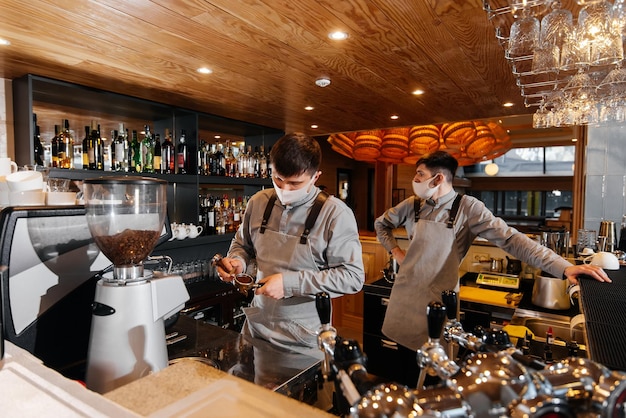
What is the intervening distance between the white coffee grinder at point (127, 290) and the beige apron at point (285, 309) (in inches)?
25.3

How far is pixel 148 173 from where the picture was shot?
2992mm

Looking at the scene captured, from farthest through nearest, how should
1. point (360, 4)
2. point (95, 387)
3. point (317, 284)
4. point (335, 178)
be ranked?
point (335, 178)
point (317, 284)
point (360, 4)
point (95, 387)

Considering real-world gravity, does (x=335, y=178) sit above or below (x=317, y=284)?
above

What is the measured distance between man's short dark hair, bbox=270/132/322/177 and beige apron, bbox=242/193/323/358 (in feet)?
1.07

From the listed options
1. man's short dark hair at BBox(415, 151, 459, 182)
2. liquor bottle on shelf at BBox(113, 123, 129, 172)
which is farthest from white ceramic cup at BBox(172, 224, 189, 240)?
man's short dark hair at BBox(415, 151, 459, 182)

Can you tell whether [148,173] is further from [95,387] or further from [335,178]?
[335,178]

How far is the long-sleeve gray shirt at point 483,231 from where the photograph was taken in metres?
2.05

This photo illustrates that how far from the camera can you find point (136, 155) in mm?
3191

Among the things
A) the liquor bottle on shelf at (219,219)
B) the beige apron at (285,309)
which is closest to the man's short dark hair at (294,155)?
the beige apron at (285,309)

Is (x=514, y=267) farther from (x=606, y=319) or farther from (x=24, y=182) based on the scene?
(x=24, y=182)

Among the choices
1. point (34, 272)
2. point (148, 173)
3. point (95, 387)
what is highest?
point (148, 173)

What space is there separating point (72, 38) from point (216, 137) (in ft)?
7.95

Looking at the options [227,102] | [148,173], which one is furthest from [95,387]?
[227,102]

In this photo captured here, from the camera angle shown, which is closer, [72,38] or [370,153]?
[72,38]
